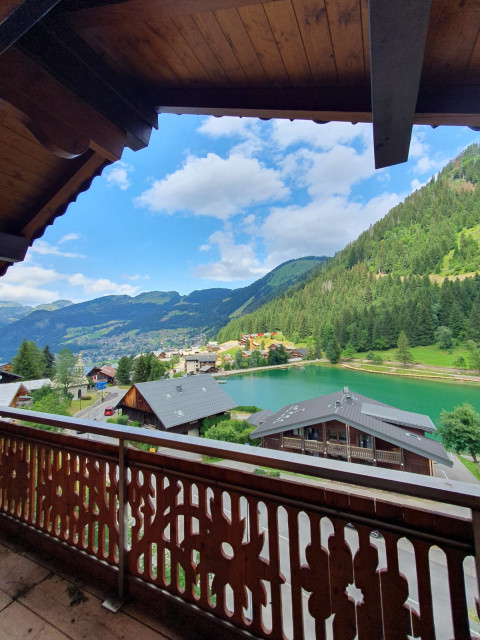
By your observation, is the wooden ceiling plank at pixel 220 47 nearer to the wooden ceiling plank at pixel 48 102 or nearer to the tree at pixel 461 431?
the wooden ceiling plank at pixel 48 102

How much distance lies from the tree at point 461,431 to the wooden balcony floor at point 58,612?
1259 centimetres

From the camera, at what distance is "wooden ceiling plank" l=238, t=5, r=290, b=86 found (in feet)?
2.64

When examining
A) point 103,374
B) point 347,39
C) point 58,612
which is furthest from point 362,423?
point 103,374

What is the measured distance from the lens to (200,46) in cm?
95

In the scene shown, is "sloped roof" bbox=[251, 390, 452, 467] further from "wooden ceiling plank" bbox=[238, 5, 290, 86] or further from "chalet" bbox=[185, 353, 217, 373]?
"chalet" bbox=[185, 353, 217, 373]

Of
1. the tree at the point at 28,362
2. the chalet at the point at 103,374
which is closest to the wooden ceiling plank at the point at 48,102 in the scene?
the tree at the point at 28,362

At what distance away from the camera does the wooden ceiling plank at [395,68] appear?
1.68 feet

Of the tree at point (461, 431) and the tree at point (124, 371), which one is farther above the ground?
the tree at point (124, 371)

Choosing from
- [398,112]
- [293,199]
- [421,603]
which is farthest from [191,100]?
[293,199]

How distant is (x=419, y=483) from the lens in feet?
2.31

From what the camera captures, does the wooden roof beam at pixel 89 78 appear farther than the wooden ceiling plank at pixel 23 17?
Yes

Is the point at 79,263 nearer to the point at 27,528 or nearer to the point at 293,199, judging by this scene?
the point at 293,199

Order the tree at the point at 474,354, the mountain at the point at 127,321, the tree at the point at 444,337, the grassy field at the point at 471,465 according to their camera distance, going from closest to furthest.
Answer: the grassy field at the point at 471,465 → the tree at the point at 474,354 → the tree at the point at 444,337 → the mountain at the point at 127,321

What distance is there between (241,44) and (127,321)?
5442cm
